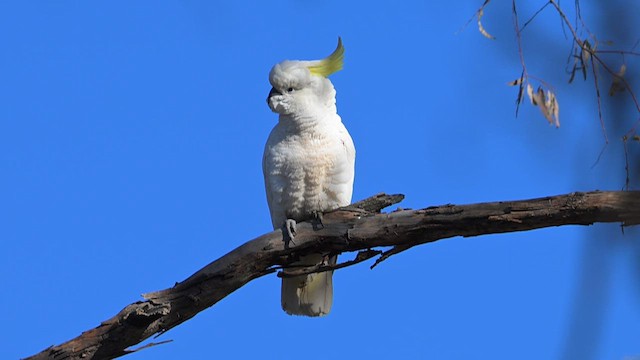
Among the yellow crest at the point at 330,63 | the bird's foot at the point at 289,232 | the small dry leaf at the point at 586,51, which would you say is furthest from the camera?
the yellow crest at the point at 330,63

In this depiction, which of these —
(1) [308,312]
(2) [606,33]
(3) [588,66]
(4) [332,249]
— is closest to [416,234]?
(4) [332,249]

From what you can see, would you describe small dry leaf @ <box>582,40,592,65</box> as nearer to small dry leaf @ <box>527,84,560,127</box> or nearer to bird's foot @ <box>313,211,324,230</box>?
small dry leaf @ <box>527,84,560,127</box>

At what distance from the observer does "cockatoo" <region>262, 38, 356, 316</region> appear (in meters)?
3.60

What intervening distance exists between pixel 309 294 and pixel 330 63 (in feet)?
3.44

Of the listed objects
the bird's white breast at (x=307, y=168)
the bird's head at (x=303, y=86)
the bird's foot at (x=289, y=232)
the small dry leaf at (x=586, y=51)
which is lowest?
the bird's foot at (x=289, y=232)

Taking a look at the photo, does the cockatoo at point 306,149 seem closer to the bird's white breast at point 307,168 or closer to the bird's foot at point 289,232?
the bird's white breast at point 307,168

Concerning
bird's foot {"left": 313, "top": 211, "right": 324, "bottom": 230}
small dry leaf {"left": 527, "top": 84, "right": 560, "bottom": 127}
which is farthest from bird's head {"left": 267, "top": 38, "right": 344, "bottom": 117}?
small dry leaf {"left": 527, "top": 84, "right": 560, "bottom": 127}

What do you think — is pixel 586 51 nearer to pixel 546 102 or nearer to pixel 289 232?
pixel 546 102

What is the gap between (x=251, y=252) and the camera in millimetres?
3090

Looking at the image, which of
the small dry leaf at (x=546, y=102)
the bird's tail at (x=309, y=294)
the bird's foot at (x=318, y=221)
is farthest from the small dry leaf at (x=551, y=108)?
the bird's tail at (x=309, y=294)

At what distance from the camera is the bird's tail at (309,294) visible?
12.4ft

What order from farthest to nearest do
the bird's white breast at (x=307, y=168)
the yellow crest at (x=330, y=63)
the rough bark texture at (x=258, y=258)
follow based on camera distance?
the yellow crest at (x=330, y=63), the bird's white breast at (x=307, y=168), the rough bark texture at (x=258, y=258)

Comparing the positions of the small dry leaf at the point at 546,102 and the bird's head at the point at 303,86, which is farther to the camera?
the bird's head at the point at 303,86

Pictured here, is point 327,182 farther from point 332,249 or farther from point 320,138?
point 332,249
